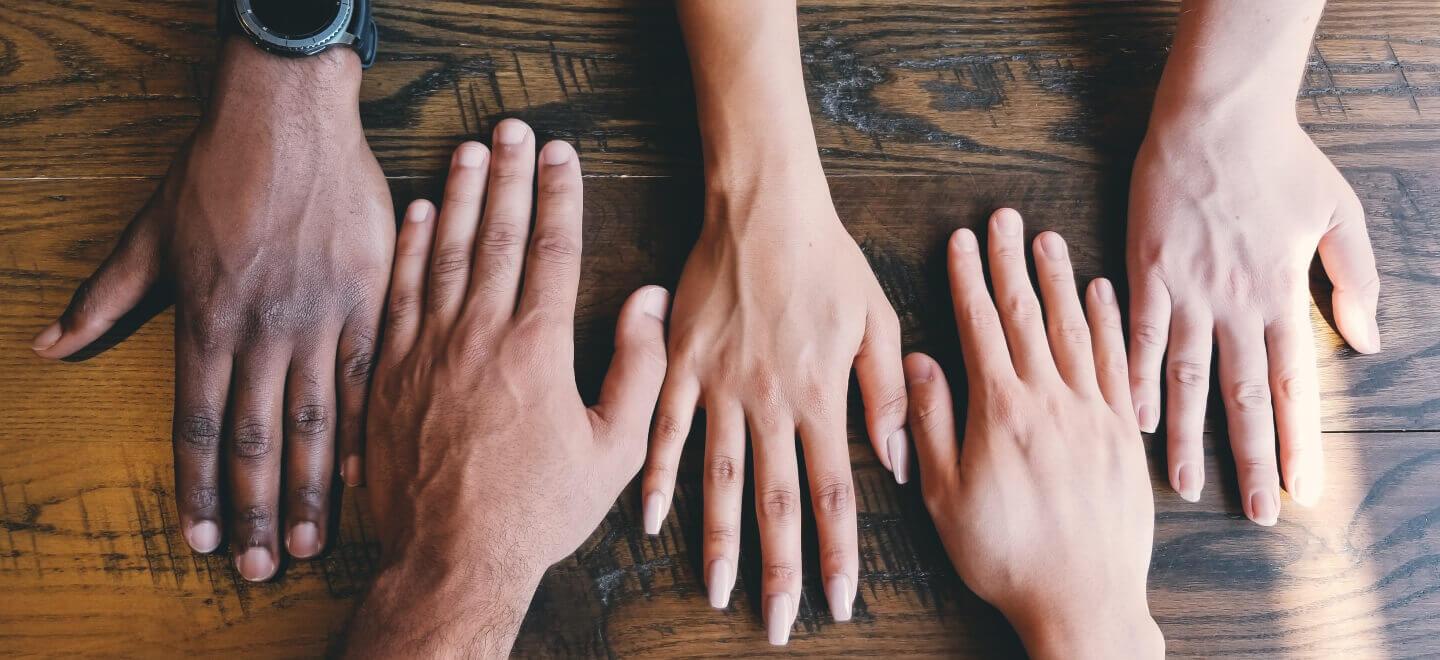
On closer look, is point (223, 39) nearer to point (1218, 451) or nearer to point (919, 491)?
point (919, 491)

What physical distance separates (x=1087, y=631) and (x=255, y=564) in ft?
2.90

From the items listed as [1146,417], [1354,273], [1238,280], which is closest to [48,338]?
[1146,417]

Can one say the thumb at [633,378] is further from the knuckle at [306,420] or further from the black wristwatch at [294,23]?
the black wristwatch at [294,23]

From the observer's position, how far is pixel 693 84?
91cm

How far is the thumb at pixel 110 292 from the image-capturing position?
2.73ft

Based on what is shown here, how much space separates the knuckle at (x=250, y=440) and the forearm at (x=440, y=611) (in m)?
0.19

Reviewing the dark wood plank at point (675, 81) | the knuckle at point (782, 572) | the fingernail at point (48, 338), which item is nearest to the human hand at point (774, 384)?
the knuckle at point (782, 572)

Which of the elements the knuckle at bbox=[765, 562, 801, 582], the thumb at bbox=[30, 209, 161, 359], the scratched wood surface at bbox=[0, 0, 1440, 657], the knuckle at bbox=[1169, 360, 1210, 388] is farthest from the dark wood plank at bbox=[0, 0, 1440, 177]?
the knuckle at bbox=[765, 562, 801, 582]

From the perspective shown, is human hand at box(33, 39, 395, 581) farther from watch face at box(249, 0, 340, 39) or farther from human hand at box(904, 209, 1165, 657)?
human hand at box(904, 209, 1165, 657)

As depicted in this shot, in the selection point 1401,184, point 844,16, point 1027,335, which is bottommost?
point 1027,335

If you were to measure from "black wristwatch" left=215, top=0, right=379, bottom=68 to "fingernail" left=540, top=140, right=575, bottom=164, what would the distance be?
0.24 metres

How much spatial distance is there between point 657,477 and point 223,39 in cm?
68

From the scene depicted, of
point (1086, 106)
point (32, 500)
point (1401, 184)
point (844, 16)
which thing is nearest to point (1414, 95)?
point (1401, 184)

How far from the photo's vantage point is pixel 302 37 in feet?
2.77
